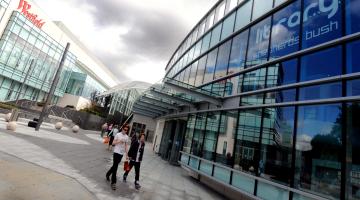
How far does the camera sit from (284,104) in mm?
8844

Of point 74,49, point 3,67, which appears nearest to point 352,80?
point 3,67

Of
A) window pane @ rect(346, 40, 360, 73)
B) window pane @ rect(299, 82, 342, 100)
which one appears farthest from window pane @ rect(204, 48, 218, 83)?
window pane @ rect(346, 40, 360, 73)

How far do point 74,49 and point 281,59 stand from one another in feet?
179

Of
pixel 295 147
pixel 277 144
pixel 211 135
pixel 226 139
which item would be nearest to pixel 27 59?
pixel 211 135

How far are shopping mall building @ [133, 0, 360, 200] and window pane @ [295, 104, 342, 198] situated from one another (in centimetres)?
3

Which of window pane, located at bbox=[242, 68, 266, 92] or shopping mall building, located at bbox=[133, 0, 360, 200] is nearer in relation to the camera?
shopping mall building, located at bbox=[133, 0, 360, 200]

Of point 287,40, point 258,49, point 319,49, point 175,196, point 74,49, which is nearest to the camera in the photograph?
point 319,49

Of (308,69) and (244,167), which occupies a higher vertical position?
(308,69)

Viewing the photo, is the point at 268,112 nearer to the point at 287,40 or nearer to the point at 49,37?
the point at 287,40

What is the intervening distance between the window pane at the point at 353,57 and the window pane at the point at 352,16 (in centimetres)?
42

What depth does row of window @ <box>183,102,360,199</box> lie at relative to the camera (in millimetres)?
6618

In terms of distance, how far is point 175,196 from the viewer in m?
9.02

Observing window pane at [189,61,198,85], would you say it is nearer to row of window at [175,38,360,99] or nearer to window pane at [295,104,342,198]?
row of window at [175,38,360,99]

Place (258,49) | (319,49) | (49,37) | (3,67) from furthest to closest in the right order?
(49,37) < (3,67) < (258,49) < (319,49)
